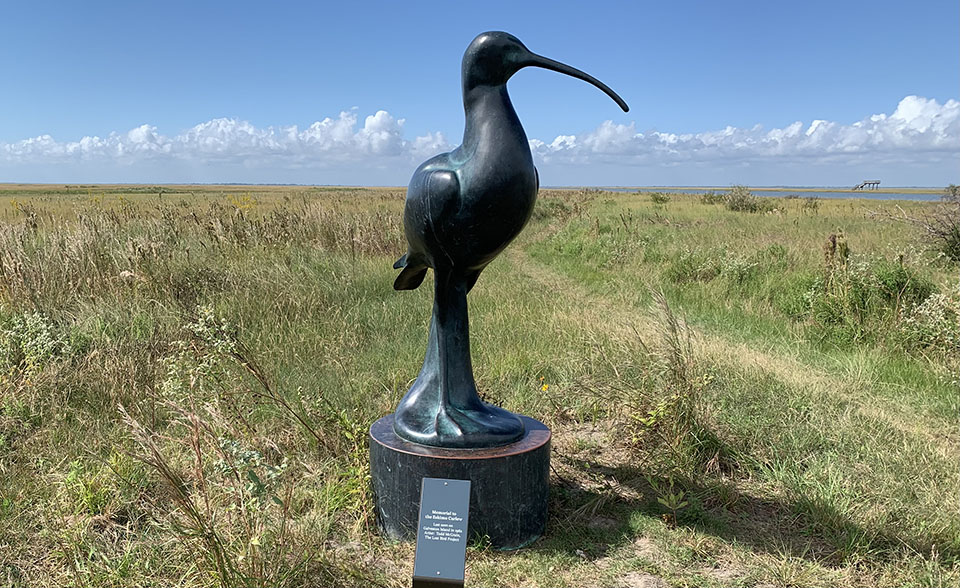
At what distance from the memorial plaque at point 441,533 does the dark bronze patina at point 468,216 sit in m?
0.32

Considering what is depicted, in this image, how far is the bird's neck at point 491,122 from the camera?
2.82 meters

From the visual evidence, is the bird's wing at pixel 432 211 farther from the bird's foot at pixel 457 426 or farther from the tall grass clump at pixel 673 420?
the tall grass clump at pixel 673 420

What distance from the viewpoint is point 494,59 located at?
2.89m

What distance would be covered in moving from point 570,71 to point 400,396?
8.21ft

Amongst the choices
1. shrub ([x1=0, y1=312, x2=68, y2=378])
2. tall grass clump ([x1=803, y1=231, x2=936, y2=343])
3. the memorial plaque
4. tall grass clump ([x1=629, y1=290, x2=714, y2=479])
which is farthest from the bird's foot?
tall grass clump ([x1=803, y1=231, x2=936, y2=343])

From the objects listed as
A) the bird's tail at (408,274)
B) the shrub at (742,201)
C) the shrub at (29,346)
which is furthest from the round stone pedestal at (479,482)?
the shrub at (742,201)

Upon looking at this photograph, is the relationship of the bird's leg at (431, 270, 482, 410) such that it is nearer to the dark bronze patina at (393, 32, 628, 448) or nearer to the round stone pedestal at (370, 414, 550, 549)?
the dark bronze patina at (393, 32, 628, 448)

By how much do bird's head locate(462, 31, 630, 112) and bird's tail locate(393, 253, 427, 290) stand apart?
956mm

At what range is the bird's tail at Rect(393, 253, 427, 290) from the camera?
3.39 metres


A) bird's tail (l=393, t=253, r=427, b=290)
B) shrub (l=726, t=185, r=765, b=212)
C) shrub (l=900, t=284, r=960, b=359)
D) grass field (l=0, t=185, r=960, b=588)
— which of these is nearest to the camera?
grass field (l=0, t=185, r=960, b=588)

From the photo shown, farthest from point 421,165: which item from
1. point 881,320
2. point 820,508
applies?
point 881,320

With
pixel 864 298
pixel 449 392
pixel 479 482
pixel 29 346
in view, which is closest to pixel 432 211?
pixel 449 392

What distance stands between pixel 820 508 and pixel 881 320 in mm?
3857

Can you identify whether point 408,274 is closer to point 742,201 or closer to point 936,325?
point 936,325
